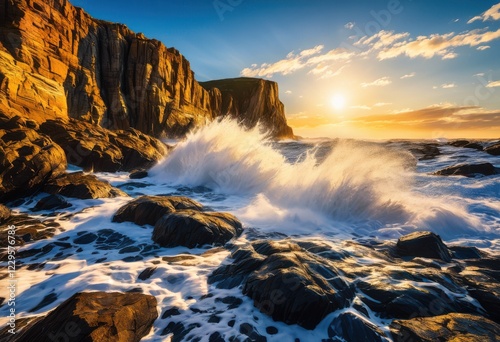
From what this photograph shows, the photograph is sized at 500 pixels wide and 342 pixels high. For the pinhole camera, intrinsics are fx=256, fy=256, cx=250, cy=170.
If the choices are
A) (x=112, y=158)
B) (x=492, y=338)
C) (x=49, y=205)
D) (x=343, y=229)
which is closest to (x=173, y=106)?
(x=112, y=158)

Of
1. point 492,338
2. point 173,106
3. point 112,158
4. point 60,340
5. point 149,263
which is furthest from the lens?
point 173,106

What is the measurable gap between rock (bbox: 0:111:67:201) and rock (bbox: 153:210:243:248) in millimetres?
4881

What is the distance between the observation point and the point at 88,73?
31.0m

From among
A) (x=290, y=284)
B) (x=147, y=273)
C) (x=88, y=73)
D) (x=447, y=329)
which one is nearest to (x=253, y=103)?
(x=88, y=73)

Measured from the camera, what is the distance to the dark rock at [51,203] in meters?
6.68

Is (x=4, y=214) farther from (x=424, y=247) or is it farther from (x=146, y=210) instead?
(x=424, y=247)

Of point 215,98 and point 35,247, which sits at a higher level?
point 215,98

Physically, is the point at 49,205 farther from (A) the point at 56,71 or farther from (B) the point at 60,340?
(A) the point at 56,71

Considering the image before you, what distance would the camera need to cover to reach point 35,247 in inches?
185

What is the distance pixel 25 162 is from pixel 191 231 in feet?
19.7

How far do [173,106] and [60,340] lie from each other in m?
45.5

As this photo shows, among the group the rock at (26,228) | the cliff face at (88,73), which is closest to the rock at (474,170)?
the cliff face at (88,73)

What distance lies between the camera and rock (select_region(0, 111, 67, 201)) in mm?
6973

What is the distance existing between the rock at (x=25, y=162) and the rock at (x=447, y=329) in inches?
360
